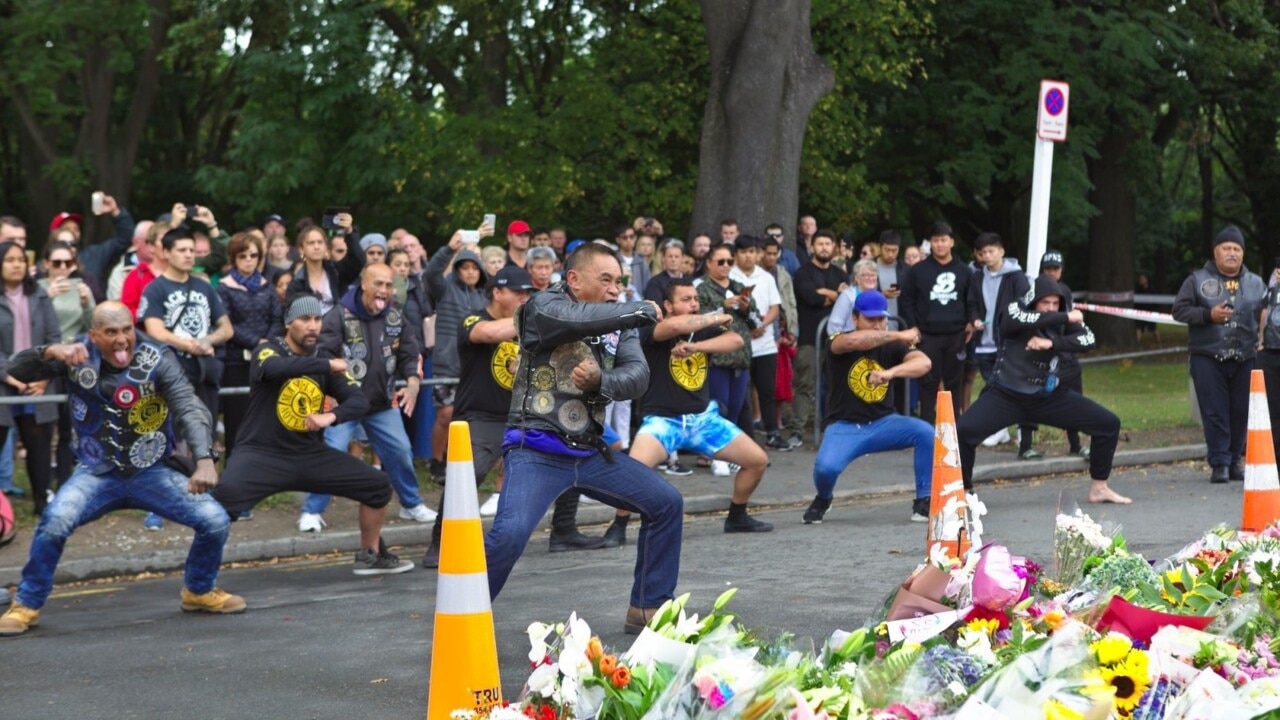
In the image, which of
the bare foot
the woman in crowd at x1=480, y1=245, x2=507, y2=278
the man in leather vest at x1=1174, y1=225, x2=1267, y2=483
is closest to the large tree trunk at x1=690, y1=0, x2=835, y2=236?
the woman in crowd at x1=480, y1=245, x2=507, y2=278

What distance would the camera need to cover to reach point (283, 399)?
999cm

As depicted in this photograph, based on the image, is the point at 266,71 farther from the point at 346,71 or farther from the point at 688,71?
the point at 688,71

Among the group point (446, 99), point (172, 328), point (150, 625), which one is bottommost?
point (150, 625)

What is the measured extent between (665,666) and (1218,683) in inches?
51.4

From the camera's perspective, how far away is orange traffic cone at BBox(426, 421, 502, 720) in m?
5.12

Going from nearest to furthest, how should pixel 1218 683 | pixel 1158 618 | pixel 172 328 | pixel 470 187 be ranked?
1. pixel 1218 683
2. pixel 1158 618
3. pixel 172 328
4. pixel 470 187

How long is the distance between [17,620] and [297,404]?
6.66 feet

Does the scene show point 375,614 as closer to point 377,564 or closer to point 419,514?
point 377,564

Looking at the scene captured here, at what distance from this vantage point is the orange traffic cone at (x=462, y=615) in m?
5.12

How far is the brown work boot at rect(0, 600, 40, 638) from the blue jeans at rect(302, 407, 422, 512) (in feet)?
8.71

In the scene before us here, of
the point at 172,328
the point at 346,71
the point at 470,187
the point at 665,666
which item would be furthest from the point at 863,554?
the point at 346,71

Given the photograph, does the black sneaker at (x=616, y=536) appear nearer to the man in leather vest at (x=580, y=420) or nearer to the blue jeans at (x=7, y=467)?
the man in leather vest at (x=580, y=420)

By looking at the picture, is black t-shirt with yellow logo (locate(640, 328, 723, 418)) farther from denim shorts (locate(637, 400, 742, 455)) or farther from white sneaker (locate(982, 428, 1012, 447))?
white sneaker (locate(982, 428, 1012, 447))

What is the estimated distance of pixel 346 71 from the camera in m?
29.5
